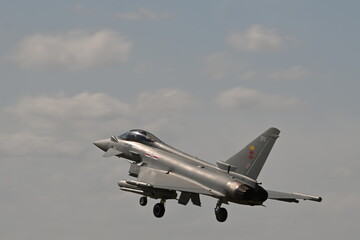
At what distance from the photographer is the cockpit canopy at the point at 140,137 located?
59.1 metres

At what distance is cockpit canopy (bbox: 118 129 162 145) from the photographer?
194 feet

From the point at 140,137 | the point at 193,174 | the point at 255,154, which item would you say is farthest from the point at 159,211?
the point at 255,154

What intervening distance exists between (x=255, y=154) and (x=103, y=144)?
42.5ft

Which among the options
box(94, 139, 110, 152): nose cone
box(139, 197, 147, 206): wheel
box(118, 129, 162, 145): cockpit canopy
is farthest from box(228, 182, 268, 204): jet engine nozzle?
box(94, 139, 110, 152): nose cone

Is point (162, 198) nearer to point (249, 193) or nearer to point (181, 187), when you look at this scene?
point (181, 187)

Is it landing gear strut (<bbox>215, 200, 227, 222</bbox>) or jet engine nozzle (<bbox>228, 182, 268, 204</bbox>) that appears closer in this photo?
jet engine nozzle (<bbox>228, 182, 268, 204</bbox>)

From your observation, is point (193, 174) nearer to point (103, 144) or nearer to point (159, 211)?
point (159, 211)

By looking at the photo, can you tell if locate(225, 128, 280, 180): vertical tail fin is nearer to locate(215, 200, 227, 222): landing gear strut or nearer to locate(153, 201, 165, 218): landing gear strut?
locate(215, 200, 227, 222): landing gear strut

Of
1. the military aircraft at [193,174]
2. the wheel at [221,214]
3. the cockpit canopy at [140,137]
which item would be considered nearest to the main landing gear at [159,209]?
the military aircraft at [193,174]

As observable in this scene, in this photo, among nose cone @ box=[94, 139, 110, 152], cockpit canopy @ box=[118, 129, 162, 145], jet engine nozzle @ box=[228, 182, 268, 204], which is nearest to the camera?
jet engine nozzle @ box=[228, 182, 268, 204]

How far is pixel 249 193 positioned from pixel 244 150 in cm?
270

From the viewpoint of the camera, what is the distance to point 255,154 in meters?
51.8

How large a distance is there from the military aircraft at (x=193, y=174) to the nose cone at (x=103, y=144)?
123cm

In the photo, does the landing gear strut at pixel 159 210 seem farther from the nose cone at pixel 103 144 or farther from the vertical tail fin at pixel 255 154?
the nose cone at pixel 103 144
